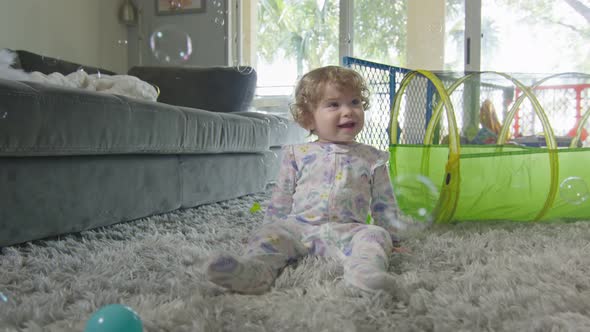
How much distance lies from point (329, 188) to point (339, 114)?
0.17m

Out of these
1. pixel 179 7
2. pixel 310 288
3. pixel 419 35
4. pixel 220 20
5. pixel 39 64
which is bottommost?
pixel 310 288

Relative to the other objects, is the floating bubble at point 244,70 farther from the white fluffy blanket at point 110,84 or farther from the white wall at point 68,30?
the white wall at point 68,30

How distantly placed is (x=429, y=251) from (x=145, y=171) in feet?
2.76

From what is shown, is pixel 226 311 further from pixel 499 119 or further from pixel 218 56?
pixel 218 56

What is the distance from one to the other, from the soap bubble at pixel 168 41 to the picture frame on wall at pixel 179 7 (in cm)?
14

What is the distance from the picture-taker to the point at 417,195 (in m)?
1.41

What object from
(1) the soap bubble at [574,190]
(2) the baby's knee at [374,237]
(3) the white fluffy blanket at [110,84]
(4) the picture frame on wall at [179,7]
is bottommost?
(2) the baby's knee at [374,237]

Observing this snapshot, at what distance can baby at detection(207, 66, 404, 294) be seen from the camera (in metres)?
0.91

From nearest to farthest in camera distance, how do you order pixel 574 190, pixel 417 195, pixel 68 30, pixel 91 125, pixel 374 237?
pixel 374 237 < pixel 91 125 < pixel 574 190 < pixel 417 195 < pixel 68 30

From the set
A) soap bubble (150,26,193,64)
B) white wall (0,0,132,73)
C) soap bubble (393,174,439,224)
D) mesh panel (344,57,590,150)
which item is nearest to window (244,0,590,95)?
soap bubble (150,26,193,64)

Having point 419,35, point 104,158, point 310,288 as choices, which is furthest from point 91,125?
point 419,35

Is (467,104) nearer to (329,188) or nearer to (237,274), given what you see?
(329,188)

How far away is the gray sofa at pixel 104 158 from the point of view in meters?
1.01

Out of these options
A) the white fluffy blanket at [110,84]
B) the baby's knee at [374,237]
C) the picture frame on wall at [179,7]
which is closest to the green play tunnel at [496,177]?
the baby's knee at [374,237]
